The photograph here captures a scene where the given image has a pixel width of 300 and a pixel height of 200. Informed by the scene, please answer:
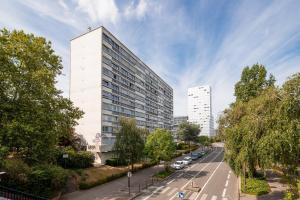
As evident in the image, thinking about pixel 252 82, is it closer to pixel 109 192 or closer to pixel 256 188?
pixel 256 188

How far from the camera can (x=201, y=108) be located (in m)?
187

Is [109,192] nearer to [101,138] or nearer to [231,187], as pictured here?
[231,187]

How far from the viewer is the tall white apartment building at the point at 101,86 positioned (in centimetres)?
4353

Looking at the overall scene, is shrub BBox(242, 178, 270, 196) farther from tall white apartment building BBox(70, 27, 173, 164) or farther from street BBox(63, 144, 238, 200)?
tall white apartment building BBox(70, 27, 173, 164)

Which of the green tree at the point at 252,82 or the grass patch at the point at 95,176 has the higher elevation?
the green tree at the point at 252,82

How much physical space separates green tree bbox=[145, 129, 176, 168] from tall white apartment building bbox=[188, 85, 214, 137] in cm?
14424

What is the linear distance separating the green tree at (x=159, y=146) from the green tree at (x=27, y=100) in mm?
17673

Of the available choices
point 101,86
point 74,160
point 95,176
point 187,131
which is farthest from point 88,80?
point 187,131

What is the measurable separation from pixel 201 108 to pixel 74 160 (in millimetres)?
162786

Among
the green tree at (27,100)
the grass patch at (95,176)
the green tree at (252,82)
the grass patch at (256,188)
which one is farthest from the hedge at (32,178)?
the green tree at (252,82)

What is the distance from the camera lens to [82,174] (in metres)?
29.8

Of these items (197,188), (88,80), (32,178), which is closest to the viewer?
(32,178)

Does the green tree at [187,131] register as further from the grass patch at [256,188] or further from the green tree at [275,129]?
the green tree at [275,129]

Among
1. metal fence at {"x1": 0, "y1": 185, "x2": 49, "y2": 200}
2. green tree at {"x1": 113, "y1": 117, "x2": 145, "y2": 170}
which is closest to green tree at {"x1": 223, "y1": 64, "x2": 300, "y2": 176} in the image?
metal fence at {"x1": 0, "y1": 185, "x2": 49, "y2": 200}
